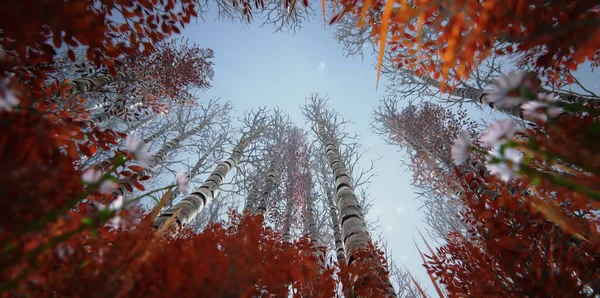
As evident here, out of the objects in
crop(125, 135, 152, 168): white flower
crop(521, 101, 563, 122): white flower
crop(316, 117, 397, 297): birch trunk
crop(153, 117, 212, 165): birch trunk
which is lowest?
crop(521, 101, 563, 122): white flower

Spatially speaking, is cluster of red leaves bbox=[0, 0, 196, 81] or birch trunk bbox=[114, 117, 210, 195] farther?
birch trunk bbox=[114, 117, 210, 195]

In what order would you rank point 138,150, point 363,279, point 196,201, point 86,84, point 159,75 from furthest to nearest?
point 159,75
point 196,201
point 86,84
point 363,279
point 138,150

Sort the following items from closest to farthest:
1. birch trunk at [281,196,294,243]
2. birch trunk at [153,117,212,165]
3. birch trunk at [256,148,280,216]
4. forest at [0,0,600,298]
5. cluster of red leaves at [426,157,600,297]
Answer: forest at [0,0,600,298] → cluster of red leaves at [426,157,600,297] → birch trunk at [256,148,280,216] → birch trunk at [153,117,212,165] → birch trunk at [281,196,294,243]

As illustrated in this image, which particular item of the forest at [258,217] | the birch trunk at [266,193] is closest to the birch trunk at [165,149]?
the forest at [258,217]

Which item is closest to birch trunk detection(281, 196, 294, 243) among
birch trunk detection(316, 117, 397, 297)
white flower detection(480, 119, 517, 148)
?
birch trunk detection(316, 117, 397, 297)

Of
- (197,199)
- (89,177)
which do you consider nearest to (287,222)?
(197,199)

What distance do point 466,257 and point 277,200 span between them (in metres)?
6.36

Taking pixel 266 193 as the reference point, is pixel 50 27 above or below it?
below

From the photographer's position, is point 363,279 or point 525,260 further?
point 363,279

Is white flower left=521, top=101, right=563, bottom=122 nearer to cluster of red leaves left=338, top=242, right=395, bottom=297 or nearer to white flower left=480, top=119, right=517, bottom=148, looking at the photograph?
white flower left=480, top=119, right=517, bottom=148

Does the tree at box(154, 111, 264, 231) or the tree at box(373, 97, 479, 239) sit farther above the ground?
the tree at box(373, 97, 479, 239)

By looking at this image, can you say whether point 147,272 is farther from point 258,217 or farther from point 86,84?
point 86,84

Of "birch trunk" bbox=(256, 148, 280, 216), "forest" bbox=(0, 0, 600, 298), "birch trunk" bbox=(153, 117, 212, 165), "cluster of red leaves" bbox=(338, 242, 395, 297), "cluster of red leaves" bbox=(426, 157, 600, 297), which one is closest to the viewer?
"forest" bbox=(0, 0, 600, 298)

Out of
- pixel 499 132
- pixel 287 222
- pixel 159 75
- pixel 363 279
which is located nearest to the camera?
pixel 499 132
